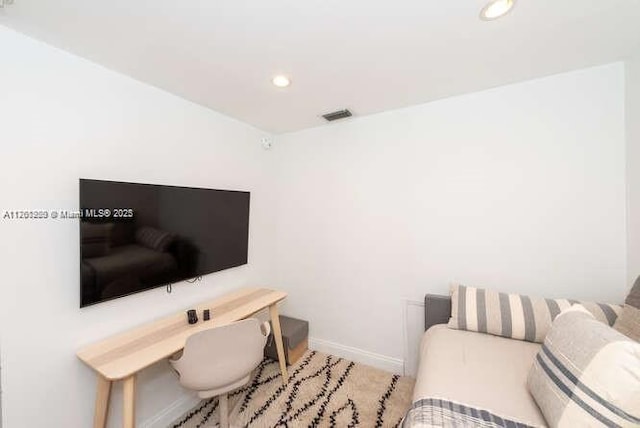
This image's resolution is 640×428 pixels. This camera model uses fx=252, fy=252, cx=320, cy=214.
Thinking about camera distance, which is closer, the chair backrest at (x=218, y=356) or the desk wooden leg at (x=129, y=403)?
the desk wooden leg at (x=129, y=403)

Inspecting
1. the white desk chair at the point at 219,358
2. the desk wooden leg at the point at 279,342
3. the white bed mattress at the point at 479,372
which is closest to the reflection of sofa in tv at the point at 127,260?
the white desk chair at the point at 219,358

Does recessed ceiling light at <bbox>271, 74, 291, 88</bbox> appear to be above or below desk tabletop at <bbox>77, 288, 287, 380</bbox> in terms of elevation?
above

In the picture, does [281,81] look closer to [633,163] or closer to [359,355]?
[633,163]

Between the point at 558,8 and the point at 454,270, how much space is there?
1659mm

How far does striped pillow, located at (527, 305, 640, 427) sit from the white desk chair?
141 cm

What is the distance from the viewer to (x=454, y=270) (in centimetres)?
204

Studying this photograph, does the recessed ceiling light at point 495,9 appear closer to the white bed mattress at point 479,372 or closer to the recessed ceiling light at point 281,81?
the recessed ceiling light at point 281,81

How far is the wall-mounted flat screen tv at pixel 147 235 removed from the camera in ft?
4.55

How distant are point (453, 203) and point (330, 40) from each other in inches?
59.5

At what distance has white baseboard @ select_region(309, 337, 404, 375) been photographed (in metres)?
2.27

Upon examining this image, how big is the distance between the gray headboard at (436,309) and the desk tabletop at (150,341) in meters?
1.23

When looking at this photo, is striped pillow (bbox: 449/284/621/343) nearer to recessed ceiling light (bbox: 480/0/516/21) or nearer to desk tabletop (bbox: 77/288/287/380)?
desk tabletop (bbox: 77/288/287/380)

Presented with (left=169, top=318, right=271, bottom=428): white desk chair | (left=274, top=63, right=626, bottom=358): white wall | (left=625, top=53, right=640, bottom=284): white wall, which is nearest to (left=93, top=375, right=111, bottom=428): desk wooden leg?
(left=169, top=318, right=271, bottom=428): white desk chair

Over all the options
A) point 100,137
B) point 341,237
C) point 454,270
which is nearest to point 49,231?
point 100,137
